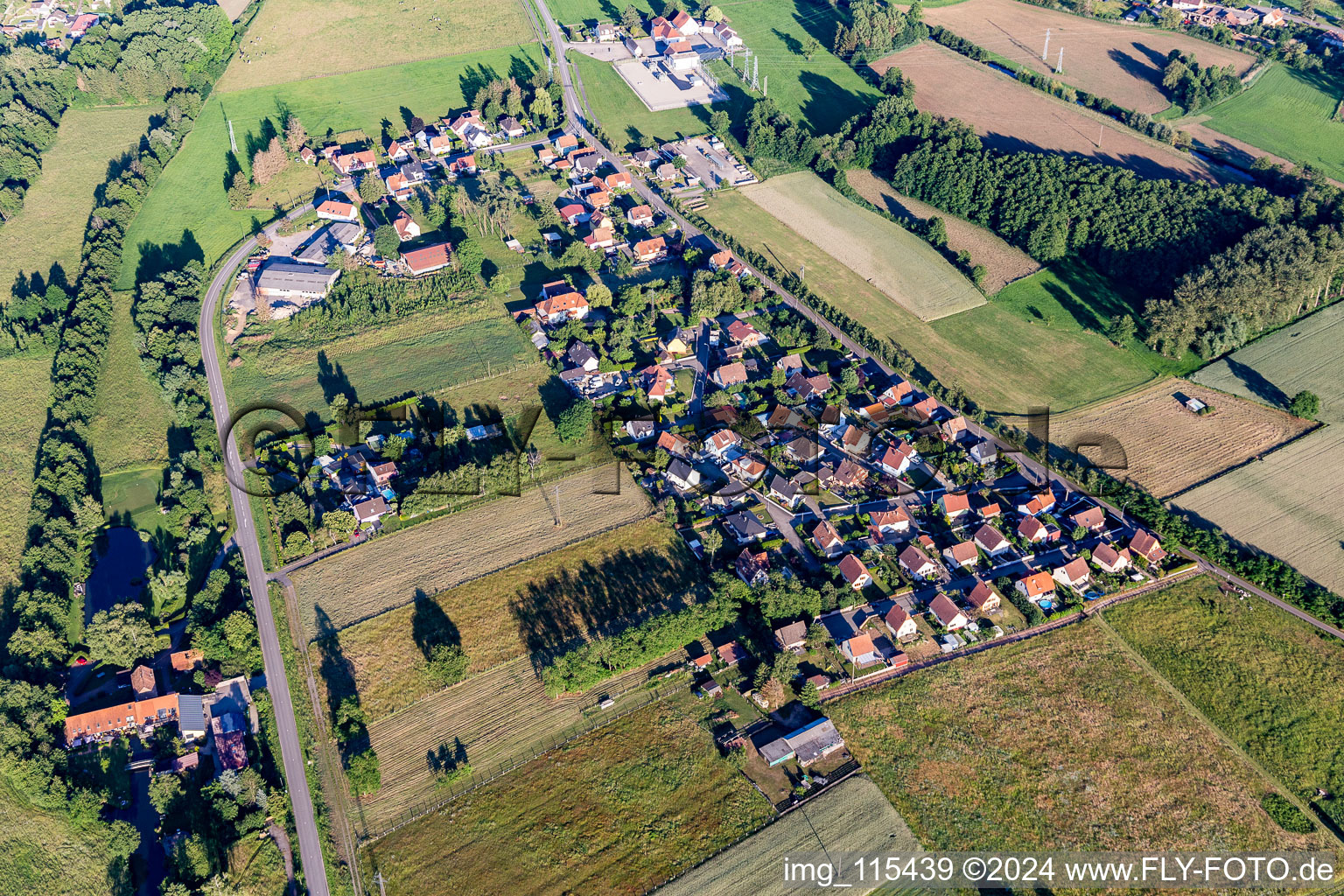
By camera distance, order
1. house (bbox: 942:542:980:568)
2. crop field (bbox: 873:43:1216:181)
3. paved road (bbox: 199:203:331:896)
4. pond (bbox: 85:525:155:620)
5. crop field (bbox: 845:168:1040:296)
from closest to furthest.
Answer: paved road (bbox: 199:203:331:896) → pond (bbox: 85:525:155:620) → house (bbox: 942:542:980:568) → crop field (bbox: 845:168:1040:296) → crop field (bbox: 873:43:1216:181)

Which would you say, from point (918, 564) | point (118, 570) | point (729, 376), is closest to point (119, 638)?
point (118, 570)

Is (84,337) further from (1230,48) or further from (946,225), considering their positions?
(1230,48)

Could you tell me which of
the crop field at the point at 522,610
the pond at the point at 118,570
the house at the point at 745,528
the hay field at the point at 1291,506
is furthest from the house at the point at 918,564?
the pond at the point at 118,570

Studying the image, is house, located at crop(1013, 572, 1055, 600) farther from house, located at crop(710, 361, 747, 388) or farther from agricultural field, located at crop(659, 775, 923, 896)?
house, located at crop(710, 361, 747, 388)

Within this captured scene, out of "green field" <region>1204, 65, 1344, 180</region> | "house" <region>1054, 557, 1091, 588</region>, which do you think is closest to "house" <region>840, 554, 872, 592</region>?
"house" <region>1054, 557, 1091, 588</region>

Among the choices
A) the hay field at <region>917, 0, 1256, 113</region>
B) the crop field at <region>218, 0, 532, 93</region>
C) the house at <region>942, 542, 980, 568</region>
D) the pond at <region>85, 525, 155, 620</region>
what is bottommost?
the pond at <region>85, 525, 155, 620</region>

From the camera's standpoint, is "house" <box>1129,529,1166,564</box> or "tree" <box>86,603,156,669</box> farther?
"house" <box>1129,529,1166,564</box>

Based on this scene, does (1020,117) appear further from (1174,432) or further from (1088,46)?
(1174,432)
